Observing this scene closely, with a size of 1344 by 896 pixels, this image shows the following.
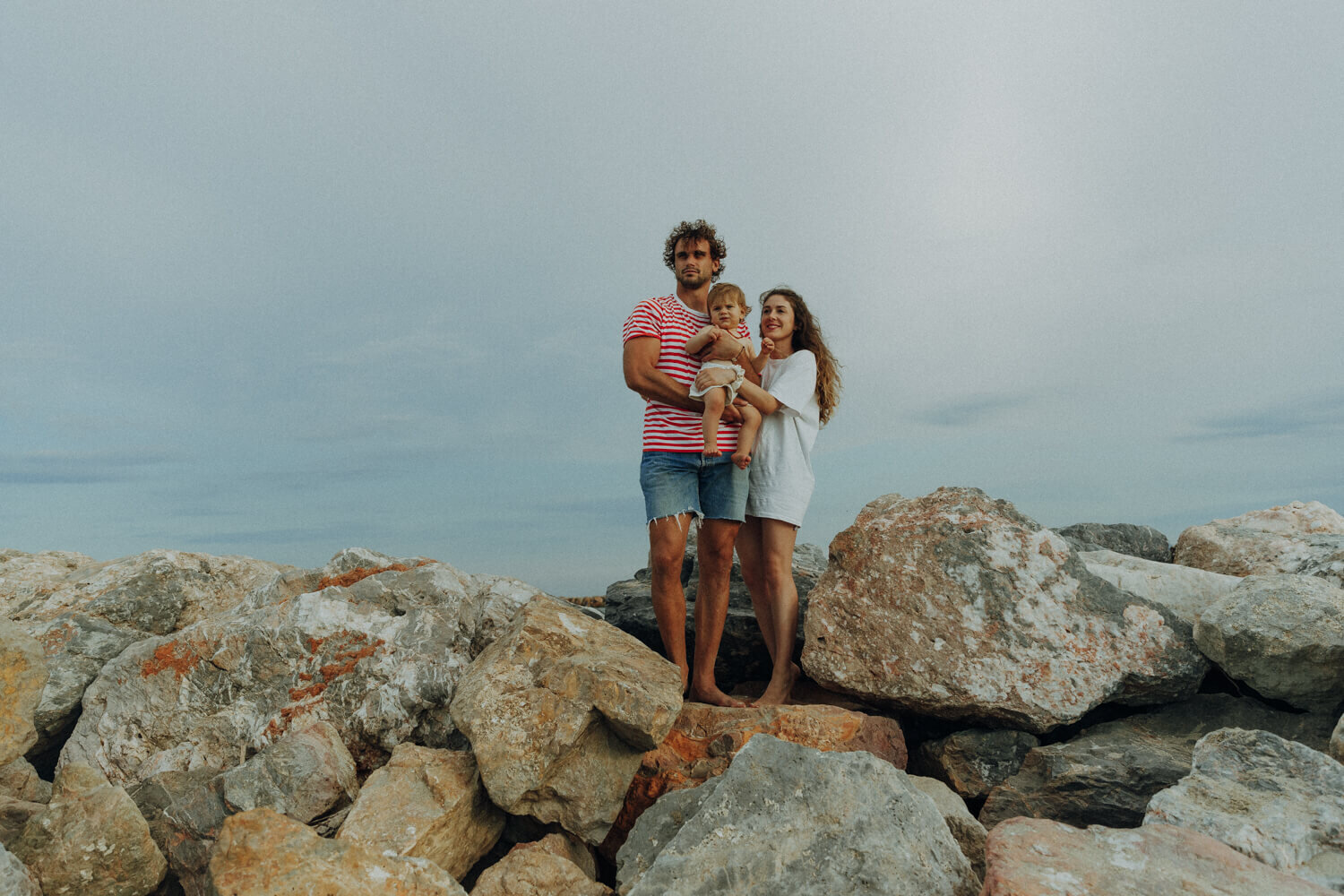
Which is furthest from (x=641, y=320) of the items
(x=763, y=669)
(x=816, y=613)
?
(x=763, y=669)

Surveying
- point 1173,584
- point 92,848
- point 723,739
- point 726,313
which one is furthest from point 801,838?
point 1173,584

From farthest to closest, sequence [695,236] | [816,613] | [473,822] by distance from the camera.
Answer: [695,236] → [816,613] → [473,822]

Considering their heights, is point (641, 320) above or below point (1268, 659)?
above

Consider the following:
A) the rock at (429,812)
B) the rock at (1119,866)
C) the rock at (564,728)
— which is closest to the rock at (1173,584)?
the rock at (1119,866)

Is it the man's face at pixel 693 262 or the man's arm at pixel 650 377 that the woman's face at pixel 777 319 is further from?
the man's arm at pixel 650 377

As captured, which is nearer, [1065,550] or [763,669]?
[1065,550]

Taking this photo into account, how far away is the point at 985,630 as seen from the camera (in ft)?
17.6

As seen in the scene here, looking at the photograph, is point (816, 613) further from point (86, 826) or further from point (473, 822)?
point (86, 826)

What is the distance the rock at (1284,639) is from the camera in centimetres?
493

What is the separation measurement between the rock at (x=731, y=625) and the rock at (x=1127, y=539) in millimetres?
2973

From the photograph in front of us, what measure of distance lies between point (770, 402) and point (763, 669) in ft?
6.99

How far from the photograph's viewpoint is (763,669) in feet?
21.4

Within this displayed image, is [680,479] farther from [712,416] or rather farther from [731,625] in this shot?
[731,625]

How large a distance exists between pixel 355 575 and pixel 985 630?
166 inches
